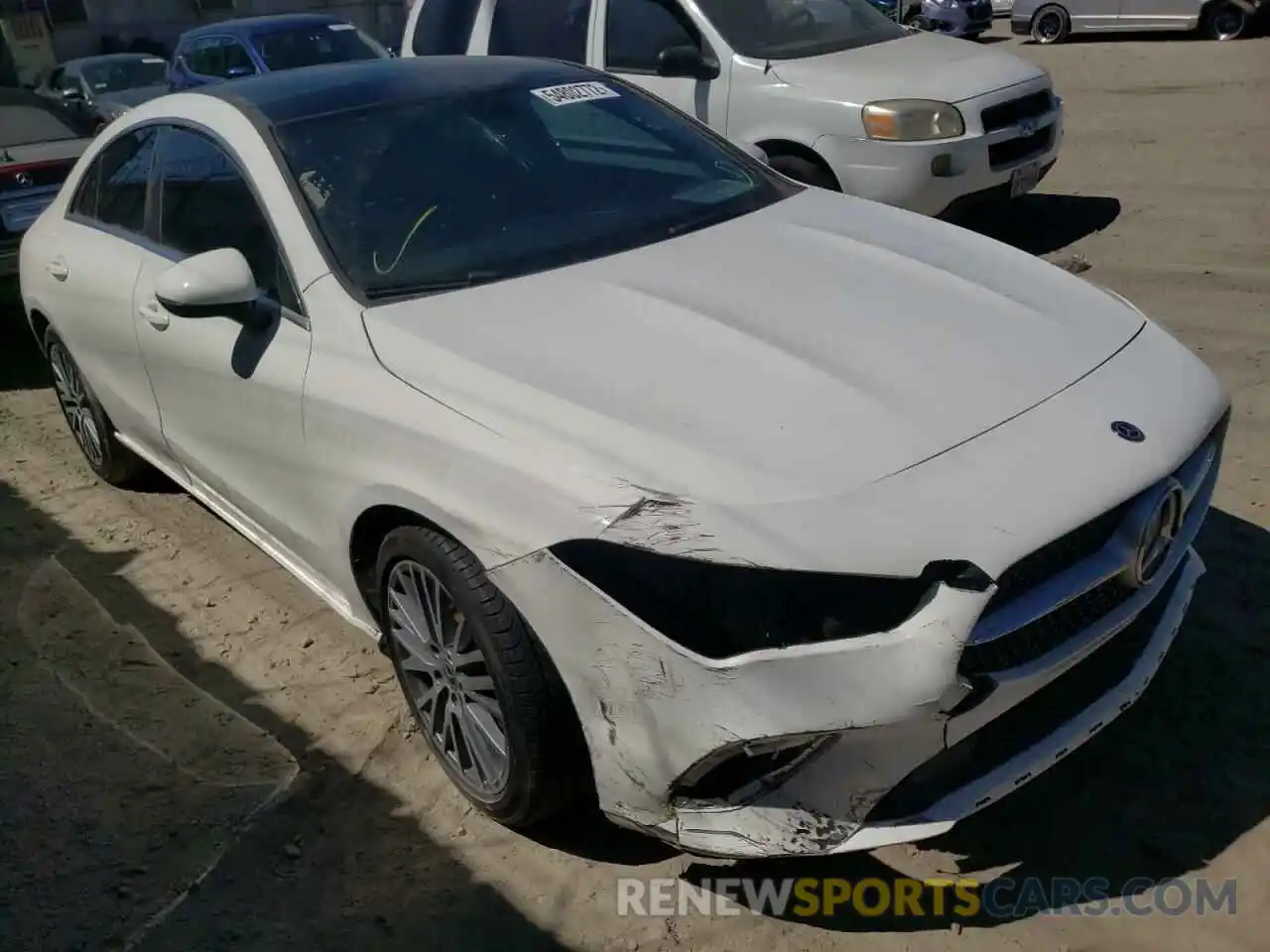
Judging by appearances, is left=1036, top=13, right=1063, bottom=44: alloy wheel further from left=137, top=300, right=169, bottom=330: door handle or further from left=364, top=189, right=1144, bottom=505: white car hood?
left=137, top=300, right=169, bottom=330: door handle

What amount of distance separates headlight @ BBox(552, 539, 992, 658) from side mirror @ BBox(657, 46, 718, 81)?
5093mm

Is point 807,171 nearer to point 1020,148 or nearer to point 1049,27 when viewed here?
point 1020,148

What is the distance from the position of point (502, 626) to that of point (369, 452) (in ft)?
1.87

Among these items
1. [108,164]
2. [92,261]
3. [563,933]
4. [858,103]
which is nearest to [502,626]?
[563,933]

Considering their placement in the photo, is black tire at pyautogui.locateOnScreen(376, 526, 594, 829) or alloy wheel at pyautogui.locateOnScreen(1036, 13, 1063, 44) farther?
alloy wheel at pyautogui.locateOnScreen(1036, 13, 1063, 44)

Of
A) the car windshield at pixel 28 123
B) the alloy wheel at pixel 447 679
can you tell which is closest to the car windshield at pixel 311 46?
the car windshield at pixel 28 123

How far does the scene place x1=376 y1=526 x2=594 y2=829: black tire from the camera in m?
2.37

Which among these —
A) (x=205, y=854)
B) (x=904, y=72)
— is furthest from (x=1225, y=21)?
(x=205, y=854)

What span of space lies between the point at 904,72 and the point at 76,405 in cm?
462

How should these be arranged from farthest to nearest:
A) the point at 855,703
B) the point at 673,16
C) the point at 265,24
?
the point at 265,24 → the point at 673,16 → the point at 855,703

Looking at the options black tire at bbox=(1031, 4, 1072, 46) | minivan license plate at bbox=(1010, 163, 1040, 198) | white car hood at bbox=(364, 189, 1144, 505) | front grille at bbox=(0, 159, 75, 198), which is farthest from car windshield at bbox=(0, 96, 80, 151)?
black tire at bbox=(1031, 4, 1072, 46)

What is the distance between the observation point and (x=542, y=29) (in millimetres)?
7172

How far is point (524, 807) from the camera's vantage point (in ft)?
8.41

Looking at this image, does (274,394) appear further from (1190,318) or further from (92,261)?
(1190,318)
